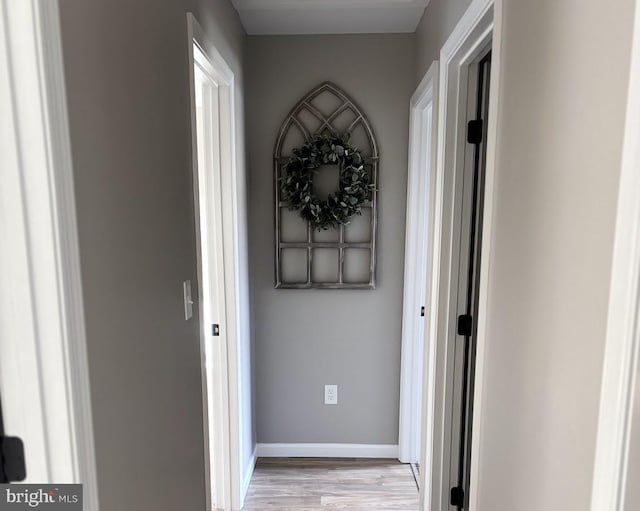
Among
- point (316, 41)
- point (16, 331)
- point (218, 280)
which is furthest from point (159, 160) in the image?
point (316, 41)

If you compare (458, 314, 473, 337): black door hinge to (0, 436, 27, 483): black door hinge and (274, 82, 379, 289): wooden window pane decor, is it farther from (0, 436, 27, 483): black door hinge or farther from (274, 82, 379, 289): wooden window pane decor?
(0, 436, 27, 483): black door hinge

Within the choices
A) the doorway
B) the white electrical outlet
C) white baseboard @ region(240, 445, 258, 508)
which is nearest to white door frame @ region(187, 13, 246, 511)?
white baseboard @ region(240, 445, 258, 508)

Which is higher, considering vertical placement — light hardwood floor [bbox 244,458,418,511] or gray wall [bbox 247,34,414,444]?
gray wall [bbox 247,34,414,444]

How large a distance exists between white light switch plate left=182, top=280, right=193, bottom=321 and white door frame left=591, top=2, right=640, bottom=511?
1079mm

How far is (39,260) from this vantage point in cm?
66

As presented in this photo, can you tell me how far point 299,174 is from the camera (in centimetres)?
231

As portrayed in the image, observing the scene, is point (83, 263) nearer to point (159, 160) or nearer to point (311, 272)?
point (159, 160)

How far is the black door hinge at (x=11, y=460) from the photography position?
70cm

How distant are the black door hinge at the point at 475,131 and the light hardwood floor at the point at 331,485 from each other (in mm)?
1896

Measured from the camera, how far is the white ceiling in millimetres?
1986

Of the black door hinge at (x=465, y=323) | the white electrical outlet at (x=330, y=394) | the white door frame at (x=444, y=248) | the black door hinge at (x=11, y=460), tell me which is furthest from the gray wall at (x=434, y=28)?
the white electrical outlet at (x=330, y=394)

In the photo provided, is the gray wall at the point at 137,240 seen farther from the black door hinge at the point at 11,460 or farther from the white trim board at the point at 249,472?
→ the white trim board at the point at 249,472

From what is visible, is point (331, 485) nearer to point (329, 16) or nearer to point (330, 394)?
point (330, 394)

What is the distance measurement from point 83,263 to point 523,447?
101 centimetres
